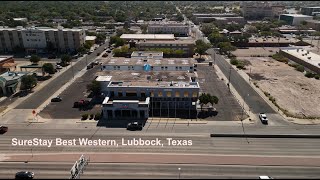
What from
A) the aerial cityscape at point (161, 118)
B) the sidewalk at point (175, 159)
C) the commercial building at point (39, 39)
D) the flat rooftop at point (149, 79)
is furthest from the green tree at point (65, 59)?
the sidewalk at point (175, 159)

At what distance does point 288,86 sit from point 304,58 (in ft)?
105

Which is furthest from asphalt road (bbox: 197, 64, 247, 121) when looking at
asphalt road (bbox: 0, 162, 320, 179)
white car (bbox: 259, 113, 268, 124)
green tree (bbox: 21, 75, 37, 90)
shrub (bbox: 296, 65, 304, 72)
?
green tree (bbox: 21, 75, 37, 90)

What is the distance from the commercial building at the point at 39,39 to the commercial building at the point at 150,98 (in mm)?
64607

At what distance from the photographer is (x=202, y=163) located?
48.6 metres

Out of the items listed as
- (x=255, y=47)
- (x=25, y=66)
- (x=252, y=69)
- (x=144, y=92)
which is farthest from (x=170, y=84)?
(x=255, y=47)

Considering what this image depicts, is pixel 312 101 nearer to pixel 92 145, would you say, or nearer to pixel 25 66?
pixel 92 145

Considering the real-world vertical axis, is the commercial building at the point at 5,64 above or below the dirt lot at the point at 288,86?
above

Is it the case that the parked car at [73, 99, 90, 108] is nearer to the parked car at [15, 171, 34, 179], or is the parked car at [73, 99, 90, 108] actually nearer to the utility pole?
the utility pole

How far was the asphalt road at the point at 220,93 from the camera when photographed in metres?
67.9

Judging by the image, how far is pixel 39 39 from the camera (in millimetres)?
130750

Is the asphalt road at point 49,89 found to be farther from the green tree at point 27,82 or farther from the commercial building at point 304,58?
the commercial building at point 304,58

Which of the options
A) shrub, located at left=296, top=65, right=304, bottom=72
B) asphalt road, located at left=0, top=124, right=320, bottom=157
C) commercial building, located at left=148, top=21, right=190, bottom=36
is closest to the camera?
asphalt road, located at left=0, top=124, right=320, bottom=157

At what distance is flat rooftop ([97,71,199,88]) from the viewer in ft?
238

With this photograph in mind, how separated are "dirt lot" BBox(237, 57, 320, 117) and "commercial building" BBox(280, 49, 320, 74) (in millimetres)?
5613
